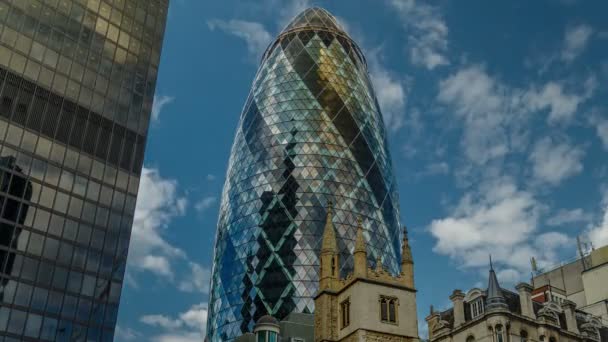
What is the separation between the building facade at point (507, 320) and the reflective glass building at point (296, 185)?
26.8m

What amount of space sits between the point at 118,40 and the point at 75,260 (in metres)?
18.2

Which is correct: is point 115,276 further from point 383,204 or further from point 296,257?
point 383,204

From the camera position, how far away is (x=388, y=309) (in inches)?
1441

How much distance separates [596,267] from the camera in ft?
168

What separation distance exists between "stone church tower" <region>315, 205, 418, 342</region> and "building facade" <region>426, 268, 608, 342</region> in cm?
491

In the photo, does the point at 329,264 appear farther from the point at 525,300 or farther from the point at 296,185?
the point at 296,185

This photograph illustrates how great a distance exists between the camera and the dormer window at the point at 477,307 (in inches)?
1617

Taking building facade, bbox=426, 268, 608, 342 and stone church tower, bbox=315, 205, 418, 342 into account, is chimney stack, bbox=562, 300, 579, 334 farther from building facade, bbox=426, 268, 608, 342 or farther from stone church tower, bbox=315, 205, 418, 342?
stone church tower, bbox=315, 205, 418, 342

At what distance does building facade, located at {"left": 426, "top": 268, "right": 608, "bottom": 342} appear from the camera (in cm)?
3872

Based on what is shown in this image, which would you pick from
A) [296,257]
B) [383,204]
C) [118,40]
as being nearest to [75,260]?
[118,40]

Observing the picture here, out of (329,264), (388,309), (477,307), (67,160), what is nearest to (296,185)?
(67,160)

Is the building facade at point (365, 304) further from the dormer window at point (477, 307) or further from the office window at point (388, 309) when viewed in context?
the dormer window at point (477, 307)

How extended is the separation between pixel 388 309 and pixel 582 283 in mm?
23961

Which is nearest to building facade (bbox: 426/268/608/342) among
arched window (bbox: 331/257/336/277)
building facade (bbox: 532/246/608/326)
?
building facade (bbox: 532/246/608/326)
